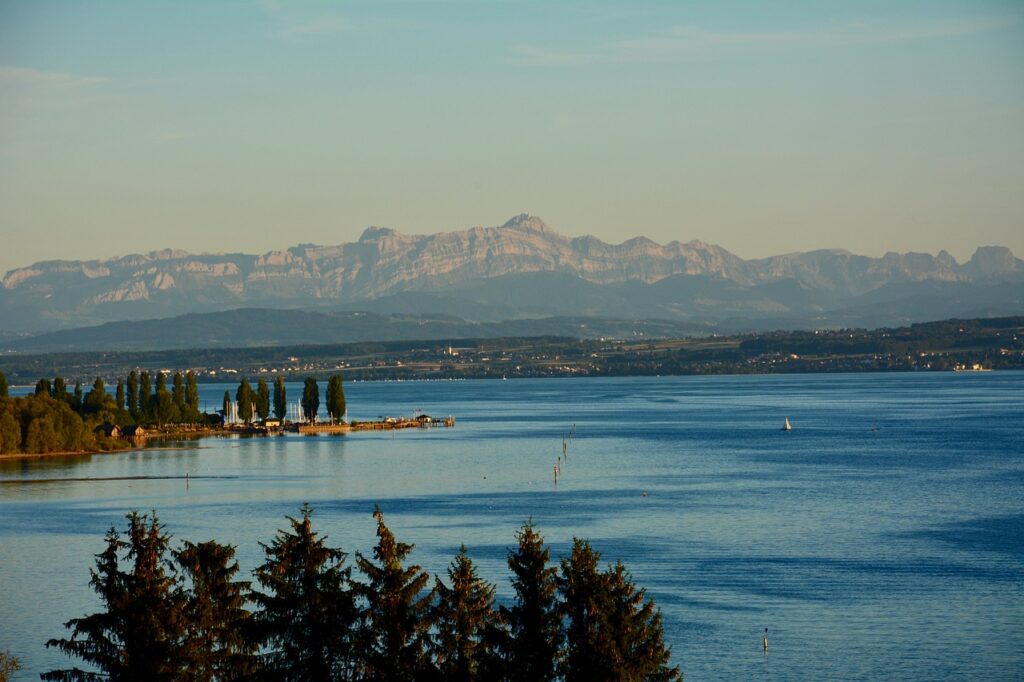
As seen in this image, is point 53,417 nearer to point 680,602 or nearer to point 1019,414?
point 680,602

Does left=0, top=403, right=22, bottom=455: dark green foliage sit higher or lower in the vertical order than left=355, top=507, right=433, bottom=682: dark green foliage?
lower

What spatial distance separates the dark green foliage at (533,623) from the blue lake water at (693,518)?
15162mm

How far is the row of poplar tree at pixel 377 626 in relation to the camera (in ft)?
88.1

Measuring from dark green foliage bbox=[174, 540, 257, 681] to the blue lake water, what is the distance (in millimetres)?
14754

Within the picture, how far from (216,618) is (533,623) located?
20.1ft

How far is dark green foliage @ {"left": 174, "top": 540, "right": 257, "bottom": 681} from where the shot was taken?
2819cm

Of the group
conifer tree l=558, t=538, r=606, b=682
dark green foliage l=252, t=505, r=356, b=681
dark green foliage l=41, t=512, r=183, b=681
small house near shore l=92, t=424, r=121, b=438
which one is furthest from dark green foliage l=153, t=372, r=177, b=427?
conifer tree l=558, t=538, r=606, b=682

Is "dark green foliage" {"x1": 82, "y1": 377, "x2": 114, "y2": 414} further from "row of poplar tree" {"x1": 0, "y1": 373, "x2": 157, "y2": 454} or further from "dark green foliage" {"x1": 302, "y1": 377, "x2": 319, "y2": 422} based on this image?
"dark green foliage" {"x1": 302, "y1": 377, "x2": 319, "y2": 422}

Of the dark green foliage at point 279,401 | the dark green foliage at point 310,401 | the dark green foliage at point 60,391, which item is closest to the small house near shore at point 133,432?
the dark green foliage at point 60,391

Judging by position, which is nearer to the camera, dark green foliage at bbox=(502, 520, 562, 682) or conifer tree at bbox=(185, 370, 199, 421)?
A: dark green foliage at bbox=(502, 520, 562, 682)

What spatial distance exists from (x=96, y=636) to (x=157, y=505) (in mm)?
51195

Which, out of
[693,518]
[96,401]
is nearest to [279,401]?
[96,401]

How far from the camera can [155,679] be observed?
89.8 feet

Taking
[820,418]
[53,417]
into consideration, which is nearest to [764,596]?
[53,417]
